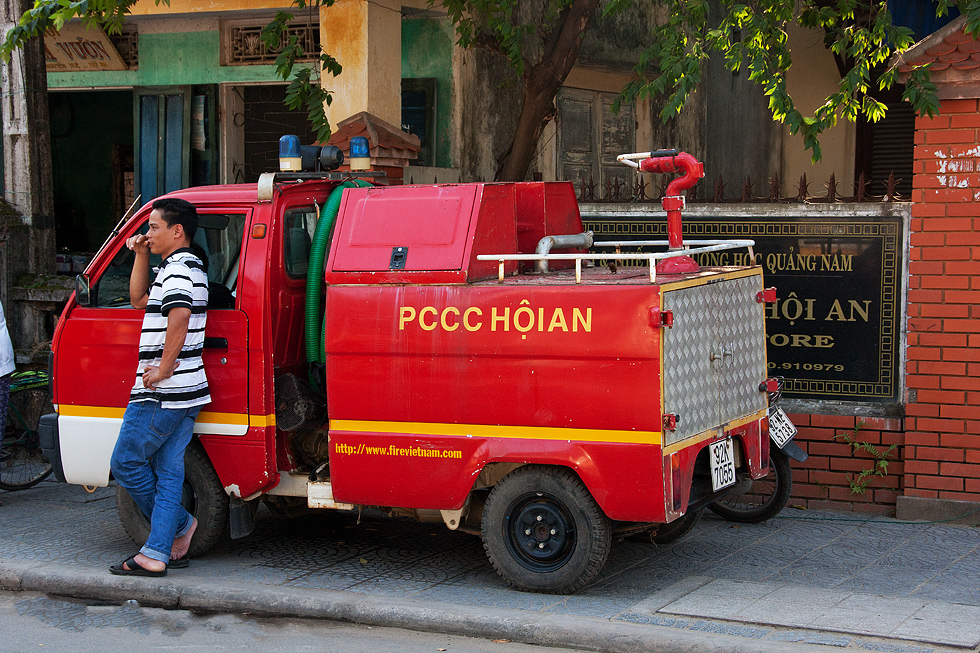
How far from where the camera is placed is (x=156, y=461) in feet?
19.5

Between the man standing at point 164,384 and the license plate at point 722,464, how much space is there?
2.79 m

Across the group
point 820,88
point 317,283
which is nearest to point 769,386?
point 317,283

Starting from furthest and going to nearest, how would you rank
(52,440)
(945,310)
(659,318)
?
(945,310)
(52,440)
(659,318)

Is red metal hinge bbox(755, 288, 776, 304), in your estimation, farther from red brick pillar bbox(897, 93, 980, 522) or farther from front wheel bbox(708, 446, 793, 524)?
red brick pillar bbox(897, 93, 980, 522)

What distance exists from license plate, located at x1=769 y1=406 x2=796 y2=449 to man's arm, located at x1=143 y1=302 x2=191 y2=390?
3.59 m

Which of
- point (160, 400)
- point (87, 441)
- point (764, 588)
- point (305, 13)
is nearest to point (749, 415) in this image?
point (764, 588)

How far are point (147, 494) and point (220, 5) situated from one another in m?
5.73

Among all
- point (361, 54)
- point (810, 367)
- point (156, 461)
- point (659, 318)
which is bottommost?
point (156, 461)

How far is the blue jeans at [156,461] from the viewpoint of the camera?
5828 millimetres

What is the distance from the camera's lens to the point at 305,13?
10.3 m

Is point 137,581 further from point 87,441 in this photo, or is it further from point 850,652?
point 850,652

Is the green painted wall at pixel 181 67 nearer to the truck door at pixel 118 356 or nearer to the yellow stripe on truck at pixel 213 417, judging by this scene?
the truck door at pixel 118 356

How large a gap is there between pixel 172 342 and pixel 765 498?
13.0 feet

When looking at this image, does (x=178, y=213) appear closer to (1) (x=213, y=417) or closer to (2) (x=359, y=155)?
(1) (x=213, y=417)
